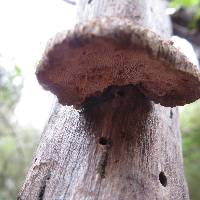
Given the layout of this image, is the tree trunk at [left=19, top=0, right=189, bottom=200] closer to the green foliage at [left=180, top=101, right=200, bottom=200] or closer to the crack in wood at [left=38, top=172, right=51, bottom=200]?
the crack in wood at [left=38, top=172, right=51, bottom=200]

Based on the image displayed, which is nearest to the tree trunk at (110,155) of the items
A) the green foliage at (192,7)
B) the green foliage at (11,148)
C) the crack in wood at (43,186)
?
the crack in wood at (43,186)

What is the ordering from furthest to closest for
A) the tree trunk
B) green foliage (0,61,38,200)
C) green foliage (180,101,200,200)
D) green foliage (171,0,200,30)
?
green foliage (0,61,38,200) → green foliage (180,101,200,200) → green foliage (171,0,200,30) → the tree trunk

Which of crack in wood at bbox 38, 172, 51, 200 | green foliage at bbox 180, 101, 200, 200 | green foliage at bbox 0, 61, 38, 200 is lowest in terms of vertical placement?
green foliage at bbox 0, 61, 38, 200

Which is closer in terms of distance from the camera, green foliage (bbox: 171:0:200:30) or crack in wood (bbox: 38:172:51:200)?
crack in wood (bbox: 38:172:51:200)

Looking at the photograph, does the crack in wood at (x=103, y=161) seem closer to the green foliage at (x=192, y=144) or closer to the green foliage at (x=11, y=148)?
the green foliage at (x=192, y=144)

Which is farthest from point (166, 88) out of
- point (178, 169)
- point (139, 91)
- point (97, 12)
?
point (97, 12)

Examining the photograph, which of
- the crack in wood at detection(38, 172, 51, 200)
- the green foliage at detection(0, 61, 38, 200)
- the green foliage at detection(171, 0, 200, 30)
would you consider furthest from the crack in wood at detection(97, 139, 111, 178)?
the green foliage at detection(0, 61, 38, 200)
